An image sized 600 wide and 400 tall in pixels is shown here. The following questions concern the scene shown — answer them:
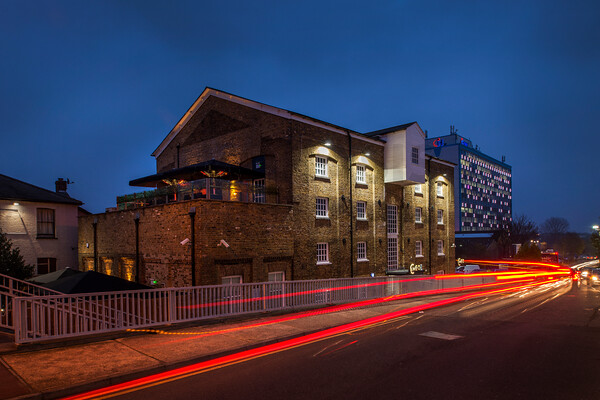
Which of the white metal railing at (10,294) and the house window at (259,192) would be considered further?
the house window at (259,192)

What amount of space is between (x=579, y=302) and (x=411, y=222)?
13.8m

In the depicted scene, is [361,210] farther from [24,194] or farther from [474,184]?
[474,184]

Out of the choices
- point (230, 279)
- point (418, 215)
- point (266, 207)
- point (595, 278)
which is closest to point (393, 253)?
point (418, 215)

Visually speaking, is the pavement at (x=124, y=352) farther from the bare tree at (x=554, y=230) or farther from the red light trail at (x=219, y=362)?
the bare tree at (x=554, y=230)

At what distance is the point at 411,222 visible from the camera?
1233 inches

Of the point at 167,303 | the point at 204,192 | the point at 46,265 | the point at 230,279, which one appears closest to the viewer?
the point at 167,303

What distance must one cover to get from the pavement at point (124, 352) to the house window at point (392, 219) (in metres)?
17.4

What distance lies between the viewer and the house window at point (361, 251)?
1028 inches

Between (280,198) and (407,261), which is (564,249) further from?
(280,198)

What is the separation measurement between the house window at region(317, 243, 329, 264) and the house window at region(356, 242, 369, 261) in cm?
325

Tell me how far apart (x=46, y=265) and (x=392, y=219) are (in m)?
24.7

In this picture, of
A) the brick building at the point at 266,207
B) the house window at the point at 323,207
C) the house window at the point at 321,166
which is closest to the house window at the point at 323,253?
the brick building at the point at 266,207

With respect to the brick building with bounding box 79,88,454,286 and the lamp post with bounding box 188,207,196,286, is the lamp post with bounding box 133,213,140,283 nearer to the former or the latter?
the brick building with bounding box 79,88,454,286

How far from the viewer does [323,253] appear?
23.6 m
